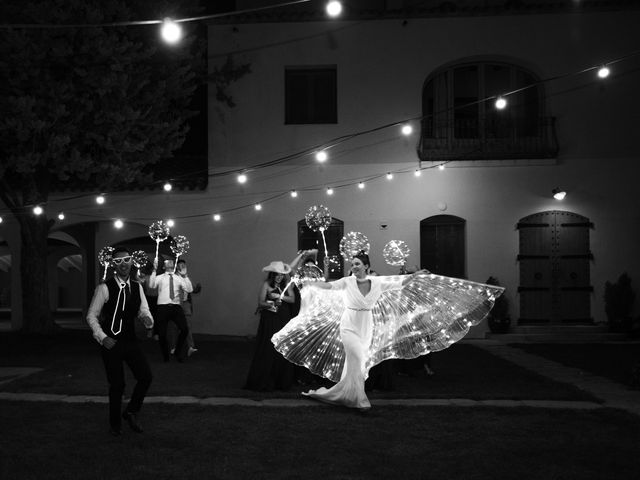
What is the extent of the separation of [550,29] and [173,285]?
11635mm

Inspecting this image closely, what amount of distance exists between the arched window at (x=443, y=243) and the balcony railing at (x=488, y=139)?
62.8 inches

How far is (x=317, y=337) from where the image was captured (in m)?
8.93

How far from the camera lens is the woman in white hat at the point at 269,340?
9.41 m

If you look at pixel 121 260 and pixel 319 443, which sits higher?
pixel 121 260

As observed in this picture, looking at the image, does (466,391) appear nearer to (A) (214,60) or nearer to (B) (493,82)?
(B) (493,82)

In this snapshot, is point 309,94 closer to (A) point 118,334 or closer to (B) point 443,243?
(B) point 443,243

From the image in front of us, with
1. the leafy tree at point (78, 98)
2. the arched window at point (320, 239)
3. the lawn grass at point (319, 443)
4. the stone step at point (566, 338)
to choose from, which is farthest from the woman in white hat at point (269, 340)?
the stone step at point (566, 338)

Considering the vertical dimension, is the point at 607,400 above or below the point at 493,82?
below

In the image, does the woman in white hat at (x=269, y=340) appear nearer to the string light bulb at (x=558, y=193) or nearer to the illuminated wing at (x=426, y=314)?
the illuminated wing at (x=426, y=314)

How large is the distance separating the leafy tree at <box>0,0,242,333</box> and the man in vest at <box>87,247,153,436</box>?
8711 mm

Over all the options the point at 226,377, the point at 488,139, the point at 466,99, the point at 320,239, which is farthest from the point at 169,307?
the point at 466,99

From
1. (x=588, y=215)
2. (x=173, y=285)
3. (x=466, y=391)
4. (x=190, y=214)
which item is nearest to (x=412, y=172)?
(x=588, y=215)

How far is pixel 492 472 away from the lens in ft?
18.4

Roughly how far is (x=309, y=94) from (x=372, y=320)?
35.4ft
